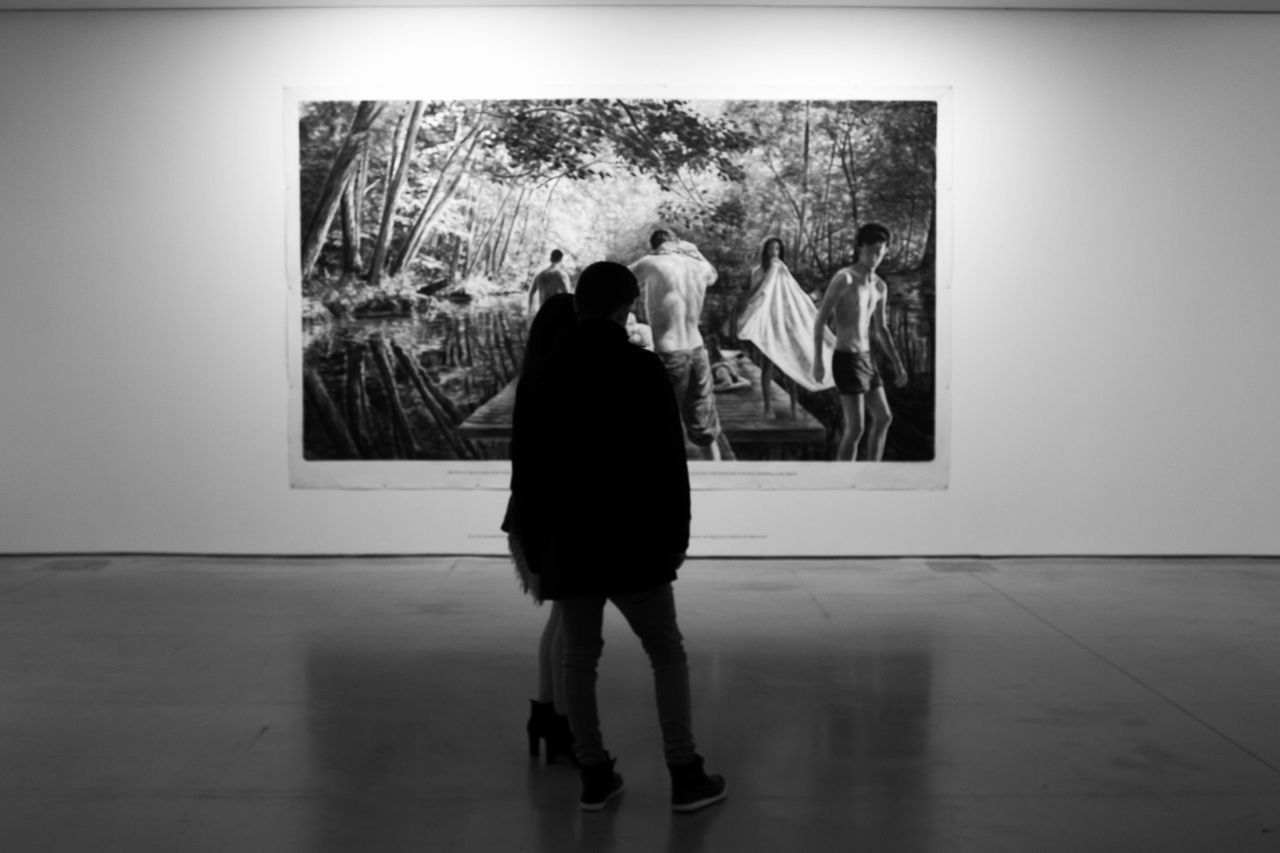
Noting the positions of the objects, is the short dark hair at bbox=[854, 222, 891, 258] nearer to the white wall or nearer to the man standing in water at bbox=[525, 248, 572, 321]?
the white wall

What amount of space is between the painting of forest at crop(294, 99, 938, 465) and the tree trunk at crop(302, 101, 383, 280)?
0.04ft

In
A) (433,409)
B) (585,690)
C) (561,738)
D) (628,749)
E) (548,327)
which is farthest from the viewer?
(433,409)

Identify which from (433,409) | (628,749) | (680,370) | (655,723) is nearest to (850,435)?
(680,370)

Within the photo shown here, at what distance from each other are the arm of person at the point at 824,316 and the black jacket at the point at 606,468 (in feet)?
16.3

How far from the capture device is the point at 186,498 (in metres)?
9.36

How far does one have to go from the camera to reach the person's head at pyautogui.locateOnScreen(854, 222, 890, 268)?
921cm

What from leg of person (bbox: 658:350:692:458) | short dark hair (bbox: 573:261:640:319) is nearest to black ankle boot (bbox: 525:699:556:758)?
short dark hair (bbox: 573:261:640:319)

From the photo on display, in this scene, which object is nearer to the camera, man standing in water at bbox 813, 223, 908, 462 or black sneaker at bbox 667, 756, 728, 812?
black sneaker at bbox 667, 756, 728, 812

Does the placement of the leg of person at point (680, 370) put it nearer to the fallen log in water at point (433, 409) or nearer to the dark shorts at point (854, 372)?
the dark shorts at point (854, 372)

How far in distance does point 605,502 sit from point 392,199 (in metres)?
5.42

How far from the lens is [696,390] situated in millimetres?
9227

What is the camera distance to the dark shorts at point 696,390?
9.20 m

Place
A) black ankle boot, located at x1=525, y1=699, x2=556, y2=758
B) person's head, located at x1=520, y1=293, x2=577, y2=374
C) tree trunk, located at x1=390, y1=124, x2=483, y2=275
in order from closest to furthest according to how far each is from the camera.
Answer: person's head, located at x1=520, y1=293, x2=577, y2=374 < black ankle boot, located at x1=525, y1=699, x2=556, y2=758 < tree trunk, located at x1=390, y1=124, x2=483, y2=275

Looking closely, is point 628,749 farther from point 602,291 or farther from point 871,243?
point 871,243
